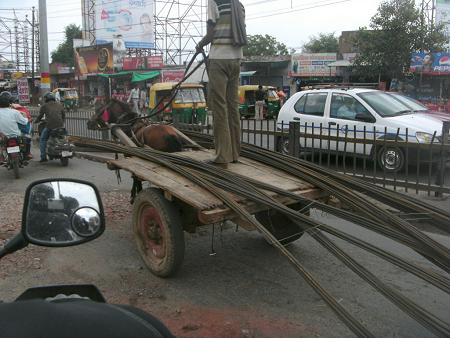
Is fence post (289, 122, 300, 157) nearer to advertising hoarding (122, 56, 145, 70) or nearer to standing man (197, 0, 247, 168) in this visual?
standing man (197, 0, 247, 168)

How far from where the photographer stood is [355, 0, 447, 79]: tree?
77.3 feet

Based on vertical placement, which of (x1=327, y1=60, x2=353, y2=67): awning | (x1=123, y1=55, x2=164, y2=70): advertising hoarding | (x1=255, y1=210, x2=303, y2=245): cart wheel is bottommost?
(x1=255, y1=210, x2=303, y2=245): cart wheel

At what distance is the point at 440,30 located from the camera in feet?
84.5

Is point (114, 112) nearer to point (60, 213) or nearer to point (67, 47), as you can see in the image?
point (60, 213)

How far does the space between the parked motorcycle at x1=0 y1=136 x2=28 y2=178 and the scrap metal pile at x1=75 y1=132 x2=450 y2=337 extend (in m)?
4.67

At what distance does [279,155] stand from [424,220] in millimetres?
1750


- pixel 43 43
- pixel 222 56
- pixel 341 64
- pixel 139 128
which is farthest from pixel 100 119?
pixel 341 64

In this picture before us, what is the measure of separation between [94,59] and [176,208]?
44559mm

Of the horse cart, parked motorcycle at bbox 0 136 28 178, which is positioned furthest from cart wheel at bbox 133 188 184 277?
parked motorcycle at bbox 0 136 28 178

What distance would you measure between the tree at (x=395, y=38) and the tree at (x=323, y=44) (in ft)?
95.0

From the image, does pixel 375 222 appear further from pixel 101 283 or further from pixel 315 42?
pixel 315 42

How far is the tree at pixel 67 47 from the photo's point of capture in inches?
2945

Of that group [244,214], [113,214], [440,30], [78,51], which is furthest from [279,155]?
[78,51]

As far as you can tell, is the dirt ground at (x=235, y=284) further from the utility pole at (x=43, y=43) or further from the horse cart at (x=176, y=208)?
the utility pole at (x=43, y=43)
